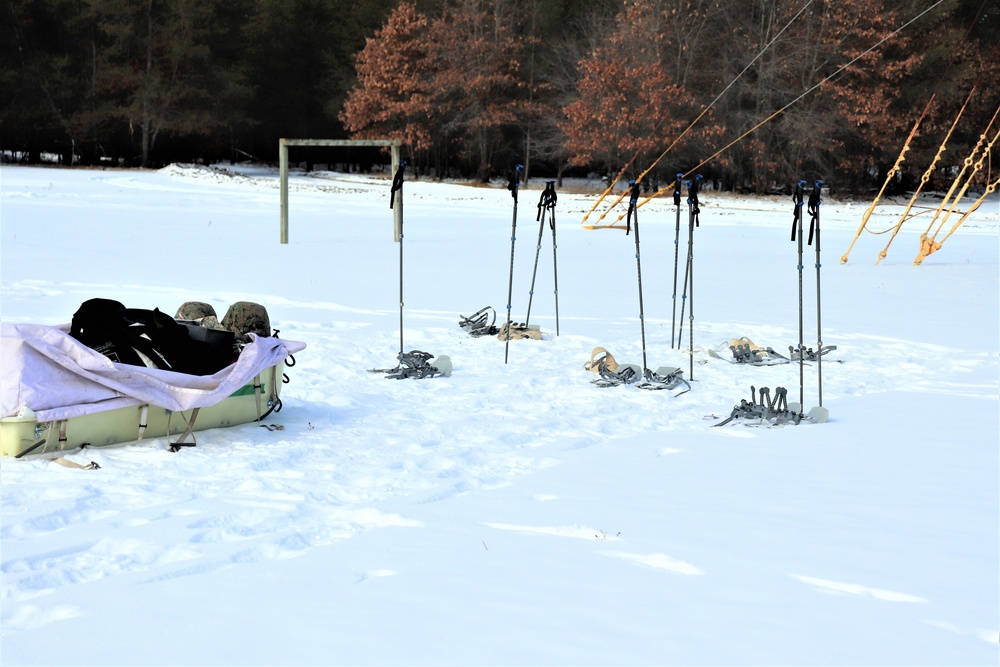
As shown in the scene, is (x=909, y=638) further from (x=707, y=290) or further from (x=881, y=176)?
(x=881, y=176)

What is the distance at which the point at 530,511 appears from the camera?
16.3 ft

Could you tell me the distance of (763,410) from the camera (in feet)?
22.8

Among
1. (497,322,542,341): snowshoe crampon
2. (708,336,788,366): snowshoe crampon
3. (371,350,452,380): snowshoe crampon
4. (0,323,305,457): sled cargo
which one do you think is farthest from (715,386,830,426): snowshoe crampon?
(0,323,305,457): sled cargo

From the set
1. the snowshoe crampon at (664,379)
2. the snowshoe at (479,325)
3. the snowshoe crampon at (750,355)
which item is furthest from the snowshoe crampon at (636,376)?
the snowshoe at (479,325)

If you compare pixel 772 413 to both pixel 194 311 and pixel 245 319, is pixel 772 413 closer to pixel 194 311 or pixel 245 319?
pixel 245 319

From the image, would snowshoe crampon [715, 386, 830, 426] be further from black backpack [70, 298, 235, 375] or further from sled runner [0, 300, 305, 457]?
black backpack [70, 298, 235, 375]

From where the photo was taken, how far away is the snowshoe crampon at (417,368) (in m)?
7.87

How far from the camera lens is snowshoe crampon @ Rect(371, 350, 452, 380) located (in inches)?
310

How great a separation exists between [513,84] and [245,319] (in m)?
35.2

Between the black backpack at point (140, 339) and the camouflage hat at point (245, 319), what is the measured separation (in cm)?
47

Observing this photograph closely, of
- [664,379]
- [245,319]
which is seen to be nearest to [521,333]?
[664,379]

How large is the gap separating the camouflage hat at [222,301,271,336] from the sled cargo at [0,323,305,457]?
496mm

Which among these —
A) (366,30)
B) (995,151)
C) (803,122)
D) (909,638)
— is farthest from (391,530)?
(366,30)

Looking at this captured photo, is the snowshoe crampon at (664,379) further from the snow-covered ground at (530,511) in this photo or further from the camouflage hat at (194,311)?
the camouflage hat at (194,311)
